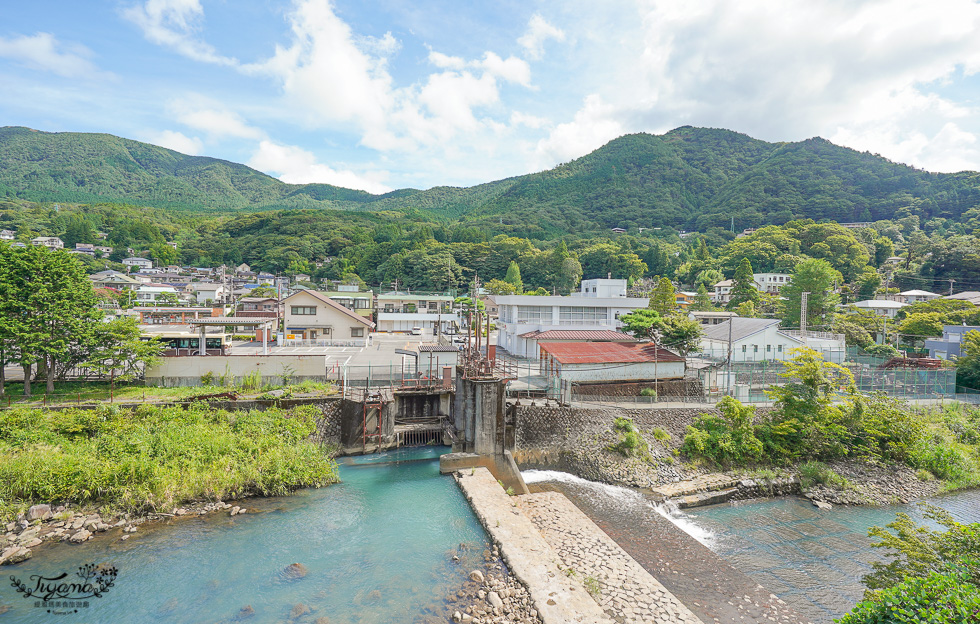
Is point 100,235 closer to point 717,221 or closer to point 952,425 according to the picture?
point 952,425

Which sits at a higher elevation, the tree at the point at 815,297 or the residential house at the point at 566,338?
the tree at the point at 815,297

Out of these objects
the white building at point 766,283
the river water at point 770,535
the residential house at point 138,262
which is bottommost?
the river water at point 770,535

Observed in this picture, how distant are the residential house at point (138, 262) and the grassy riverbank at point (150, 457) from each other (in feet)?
276

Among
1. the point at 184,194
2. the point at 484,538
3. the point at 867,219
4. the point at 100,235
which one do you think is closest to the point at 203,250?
the point at 100,235

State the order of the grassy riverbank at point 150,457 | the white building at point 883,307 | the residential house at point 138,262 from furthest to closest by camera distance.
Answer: the residential house at point 138,262, the white building at point 883,307, the grassy riverbank at point 150,457

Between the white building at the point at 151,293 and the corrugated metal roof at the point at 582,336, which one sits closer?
the corrugated metal roof at the point at 582,336

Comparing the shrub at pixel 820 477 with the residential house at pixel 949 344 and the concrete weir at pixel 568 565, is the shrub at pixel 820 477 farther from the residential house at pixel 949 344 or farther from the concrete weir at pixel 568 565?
the residential house at pixel 949 344

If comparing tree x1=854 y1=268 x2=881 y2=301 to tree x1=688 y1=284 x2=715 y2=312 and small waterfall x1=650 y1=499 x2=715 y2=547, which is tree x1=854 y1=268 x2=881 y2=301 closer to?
tree x1=688 y1=284 x2=715 y2=312

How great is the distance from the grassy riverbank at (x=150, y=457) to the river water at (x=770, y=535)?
9.48 meters

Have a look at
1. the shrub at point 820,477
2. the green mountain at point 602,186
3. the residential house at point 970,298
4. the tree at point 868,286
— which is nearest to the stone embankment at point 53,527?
the shrub at point 820,477

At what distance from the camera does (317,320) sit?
3581 centimetres

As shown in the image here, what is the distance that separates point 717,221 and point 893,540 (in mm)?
123066

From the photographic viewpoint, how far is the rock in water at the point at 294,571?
1060 cm

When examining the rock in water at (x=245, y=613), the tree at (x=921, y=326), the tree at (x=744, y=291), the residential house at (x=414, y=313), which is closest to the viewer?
the rock in water at (x=245, y=613)
